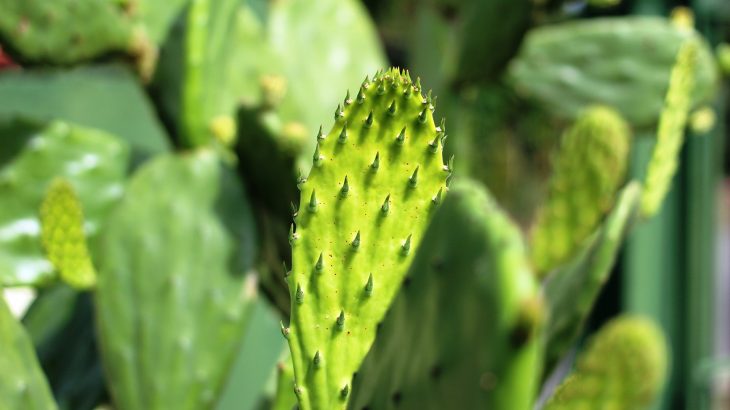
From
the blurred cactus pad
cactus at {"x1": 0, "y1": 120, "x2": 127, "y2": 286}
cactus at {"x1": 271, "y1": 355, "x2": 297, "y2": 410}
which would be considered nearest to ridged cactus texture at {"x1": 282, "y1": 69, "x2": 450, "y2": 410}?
the blurred cactus pad

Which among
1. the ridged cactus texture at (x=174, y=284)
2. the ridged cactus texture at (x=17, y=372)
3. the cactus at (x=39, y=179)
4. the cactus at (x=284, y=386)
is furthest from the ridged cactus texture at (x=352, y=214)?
the cactus at (x=39, y=179)

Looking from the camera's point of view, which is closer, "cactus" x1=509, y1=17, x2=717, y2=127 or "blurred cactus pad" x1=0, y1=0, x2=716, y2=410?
"blurred cactus pad" x1=0, y1=0, x2=716, y2=410

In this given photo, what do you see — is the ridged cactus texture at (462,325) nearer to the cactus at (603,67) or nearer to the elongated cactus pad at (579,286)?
the elongated cactus pad at (579,286)

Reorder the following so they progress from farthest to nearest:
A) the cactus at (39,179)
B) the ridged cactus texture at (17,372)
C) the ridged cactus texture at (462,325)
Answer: the cactus at (39,179), the ridged cactus texture at (17,372), the ridged cactus texture at (462,325)

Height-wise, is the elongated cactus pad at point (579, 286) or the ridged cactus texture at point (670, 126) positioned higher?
the ridged cactus texture at point (670, 126)

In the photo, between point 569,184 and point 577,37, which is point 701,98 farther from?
point 569,184

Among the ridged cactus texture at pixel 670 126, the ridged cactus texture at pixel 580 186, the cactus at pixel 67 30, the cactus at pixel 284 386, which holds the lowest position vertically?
the cactus at pixel 284 386

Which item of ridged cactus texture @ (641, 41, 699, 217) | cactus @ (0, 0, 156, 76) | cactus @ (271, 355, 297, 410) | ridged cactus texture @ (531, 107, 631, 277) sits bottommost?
cactus @ (271, 355, 297, 410)

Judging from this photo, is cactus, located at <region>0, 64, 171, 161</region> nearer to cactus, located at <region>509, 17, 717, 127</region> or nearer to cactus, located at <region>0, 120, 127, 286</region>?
cactus, located at <region>0, 120, 127, 286</region>

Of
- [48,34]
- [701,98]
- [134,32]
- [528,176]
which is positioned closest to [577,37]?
[701,98]
